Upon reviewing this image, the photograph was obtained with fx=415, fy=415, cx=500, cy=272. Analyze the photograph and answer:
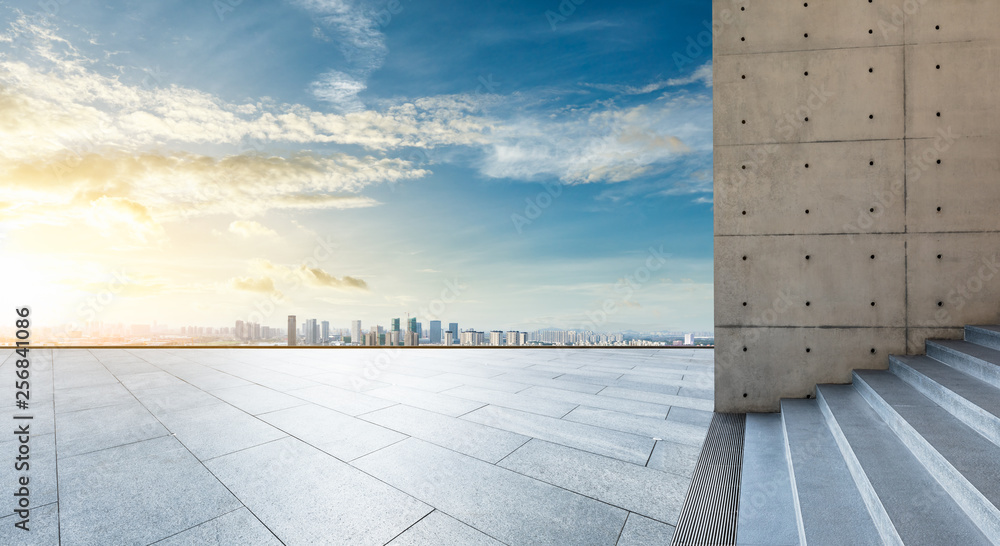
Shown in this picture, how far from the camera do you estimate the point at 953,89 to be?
4379 mm

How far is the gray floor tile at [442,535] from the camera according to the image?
2.13 m

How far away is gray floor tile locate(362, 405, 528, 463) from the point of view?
11.2 ft

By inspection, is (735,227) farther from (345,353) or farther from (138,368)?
(138,368)

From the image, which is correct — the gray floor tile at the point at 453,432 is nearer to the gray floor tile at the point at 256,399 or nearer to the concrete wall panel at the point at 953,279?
the gray floor tile at the point at 256,399

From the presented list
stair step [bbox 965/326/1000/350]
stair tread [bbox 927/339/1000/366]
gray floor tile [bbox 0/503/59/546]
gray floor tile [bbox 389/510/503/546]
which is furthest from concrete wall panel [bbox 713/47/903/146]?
gray floor tile [bbox 0/503/59/546]

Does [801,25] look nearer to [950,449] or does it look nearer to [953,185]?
[953,185]

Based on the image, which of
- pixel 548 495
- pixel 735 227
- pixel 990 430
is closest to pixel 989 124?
pixel 735 227

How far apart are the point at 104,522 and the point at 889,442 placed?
4805 millimetres

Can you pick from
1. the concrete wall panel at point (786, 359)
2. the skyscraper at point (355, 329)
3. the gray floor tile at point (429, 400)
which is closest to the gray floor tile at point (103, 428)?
the gray floor tile at point (429, 400)

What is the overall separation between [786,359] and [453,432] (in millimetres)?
3673

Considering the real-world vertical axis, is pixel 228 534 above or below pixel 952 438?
below

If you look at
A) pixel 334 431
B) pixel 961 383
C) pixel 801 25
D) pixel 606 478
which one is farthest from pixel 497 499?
pixel 801 25

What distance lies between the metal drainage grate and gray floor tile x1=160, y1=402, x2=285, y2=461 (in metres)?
3.36

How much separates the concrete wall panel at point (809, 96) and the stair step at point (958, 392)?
2.44 m
